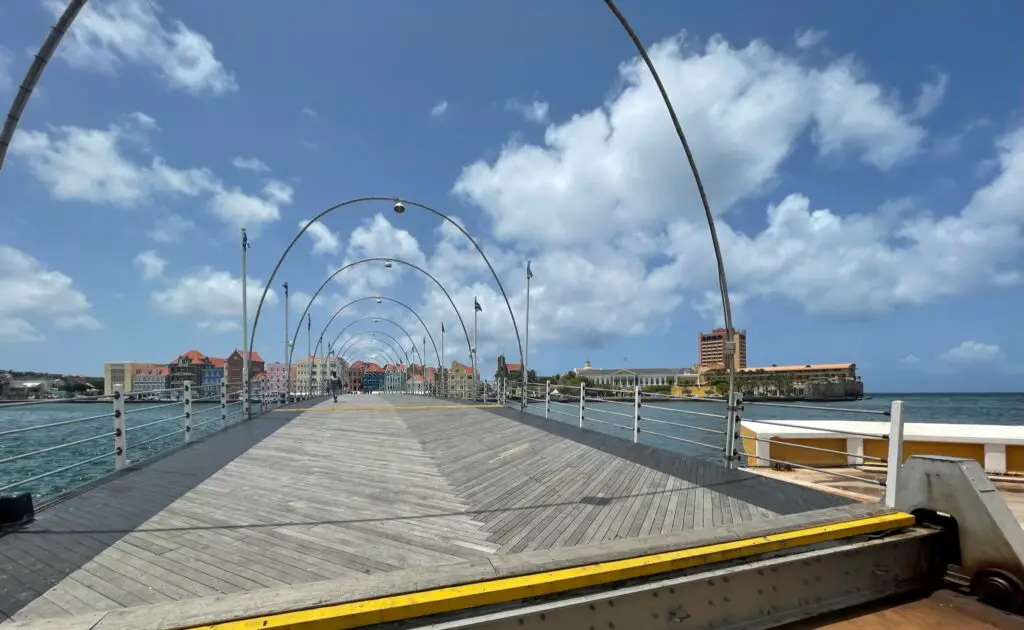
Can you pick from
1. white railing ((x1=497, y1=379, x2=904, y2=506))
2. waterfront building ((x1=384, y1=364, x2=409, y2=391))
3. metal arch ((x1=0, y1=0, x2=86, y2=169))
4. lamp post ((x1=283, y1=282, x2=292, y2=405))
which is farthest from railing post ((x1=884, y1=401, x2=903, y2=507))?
waterfront building ((x1=384, y1=364, x2=409, y2=391))

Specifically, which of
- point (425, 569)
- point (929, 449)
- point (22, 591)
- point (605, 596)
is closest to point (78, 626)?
point (425, 569)

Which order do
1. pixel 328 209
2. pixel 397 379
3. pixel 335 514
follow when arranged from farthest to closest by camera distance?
1. pixel 397 379
2. pixel 328 209
3. pixel 335 514

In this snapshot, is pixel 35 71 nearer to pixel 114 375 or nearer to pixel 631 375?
pixel 114 375

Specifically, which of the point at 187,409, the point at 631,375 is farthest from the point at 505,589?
the point at 631,375

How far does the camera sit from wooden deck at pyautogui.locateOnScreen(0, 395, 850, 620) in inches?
125

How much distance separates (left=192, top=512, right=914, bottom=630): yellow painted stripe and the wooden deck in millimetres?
1000

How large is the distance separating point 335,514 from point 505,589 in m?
2.79

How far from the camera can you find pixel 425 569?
256cm

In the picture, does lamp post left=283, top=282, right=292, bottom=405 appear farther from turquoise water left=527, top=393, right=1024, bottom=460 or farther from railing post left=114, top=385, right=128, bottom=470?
railing post left=114, top=385, right=128, bottom=470

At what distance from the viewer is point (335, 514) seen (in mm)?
4555

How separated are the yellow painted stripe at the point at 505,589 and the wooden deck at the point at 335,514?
3.28ft

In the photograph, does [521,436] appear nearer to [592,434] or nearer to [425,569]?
[592,434]

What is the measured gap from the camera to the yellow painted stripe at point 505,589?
207cm

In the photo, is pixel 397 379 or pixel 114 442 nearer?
pixel 114 442
